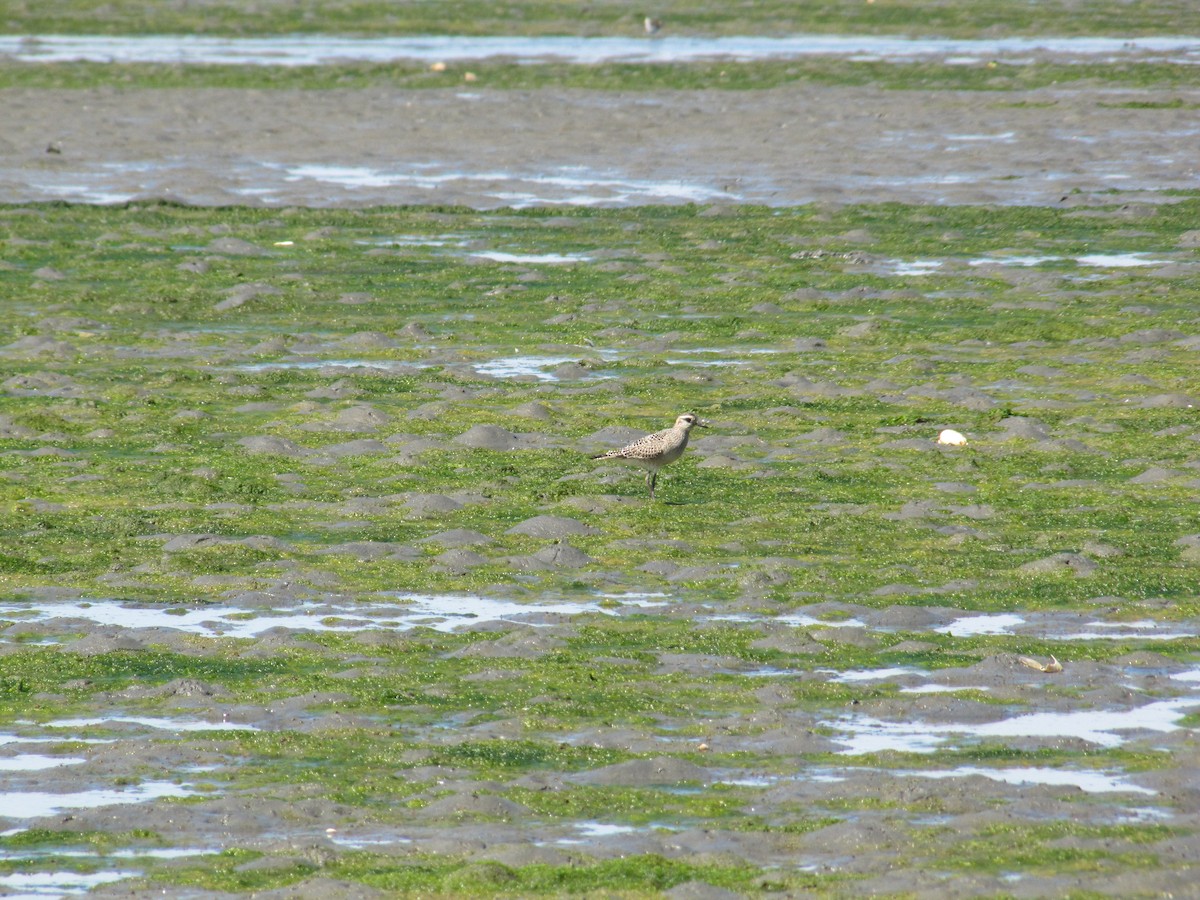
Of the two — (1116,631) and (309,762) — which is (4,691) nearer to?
(309,762)

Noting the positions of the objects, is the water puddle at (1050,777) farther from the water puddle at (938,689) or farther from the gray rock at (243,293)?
the gray rock at (243,293)

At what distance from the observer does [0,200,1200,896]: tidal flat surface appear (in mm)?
7297

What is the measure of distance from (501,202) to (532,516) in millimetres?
12034

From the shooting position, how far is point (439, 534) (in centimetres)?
1131

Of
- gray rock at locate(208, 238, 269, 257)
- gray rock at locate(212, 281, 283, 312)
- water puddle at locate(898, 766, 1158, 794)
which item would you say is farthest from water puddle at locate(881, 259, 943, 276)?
water puddle at locate(898, 766, 1158, 794)

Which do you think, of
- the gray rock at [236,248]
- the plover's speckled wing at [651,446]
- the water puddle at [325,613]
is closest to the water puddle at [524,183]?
the gray rock at [236,248]

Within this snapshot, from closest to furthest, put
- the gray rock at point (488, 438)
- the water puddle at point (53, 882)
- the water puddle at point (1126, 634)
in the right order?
the water puddle at point (53, 882), the water puddle at point (1126, 634), the gray rock at point (488, 438)

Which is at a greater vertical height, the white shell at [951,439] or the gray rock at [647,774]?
the gray rock at [647,774]

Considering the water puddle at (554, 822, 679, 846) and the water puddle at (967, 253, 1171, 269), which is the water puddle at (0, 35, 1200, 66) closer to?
the water puddle at (967, 253, 1171, 269)

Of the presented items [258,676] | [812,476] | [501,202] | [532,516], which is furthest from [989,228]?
[258,676]

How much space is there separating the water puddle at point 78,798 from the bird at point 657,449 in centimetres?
480

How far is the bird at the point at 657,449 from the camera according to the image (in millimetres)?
12094

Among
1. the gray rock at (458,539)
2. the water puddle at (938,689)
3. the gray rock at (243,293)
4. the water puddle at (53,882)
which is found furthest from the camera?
the gray rock at (243,293)

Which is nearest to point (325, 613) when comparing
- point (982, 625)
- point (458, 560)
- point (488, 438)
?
point (458, 560)
